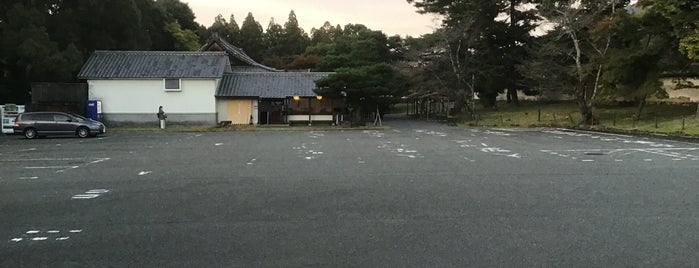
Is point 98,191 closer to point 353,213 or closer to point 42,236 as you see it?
point 42,236

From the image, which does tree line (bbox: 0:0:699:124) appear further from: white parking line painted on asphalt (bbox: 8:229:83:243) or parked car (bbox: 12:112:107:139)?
white parking line painted on asphalt (bbox: 8:229:83:243)

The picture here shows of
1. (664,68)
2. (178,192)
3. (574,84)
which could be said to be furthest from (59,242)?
(574,84)

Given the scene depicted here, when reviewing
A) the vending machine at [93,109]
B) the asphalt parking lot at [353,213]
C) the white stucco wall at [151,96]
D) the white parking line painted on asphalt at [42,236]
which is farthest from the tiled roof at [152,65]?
the white parking line painted on asphalt at [42,236]

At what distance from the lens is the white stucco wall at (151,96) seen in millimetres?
33656

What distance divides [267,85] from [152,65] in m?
7.51

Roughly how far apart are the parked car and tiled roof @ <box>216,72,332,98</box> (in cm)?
1086

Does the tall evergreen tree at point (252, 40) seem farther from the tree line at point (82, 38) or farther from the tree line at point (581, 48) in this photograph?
the tree line at point (581, 48)

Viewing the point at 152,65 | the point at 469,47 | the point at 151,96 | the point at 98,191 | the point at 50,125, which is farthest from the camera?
the point at 469,47

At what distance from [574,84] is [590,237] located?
95.8ft

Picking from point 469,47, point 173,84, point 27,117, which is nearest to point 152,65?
point 173,84

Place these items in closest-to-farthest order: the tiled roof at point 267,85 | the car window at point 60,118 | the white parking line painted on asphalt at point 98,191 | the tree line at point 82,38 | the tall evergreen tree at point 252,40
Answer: the white parking line painted on asphalt at point 98,191 → the car window at point 60,118 → the tree line at point 82,38 → the tiled roof at point 267,85 → the tall evergreen tree at point 252,40

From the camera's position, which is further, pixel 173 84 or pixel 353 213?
pixel 173 84

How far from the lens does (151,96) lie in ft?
111

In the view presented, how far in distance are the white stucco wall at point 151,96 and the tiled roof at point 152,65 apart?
0.45 m
